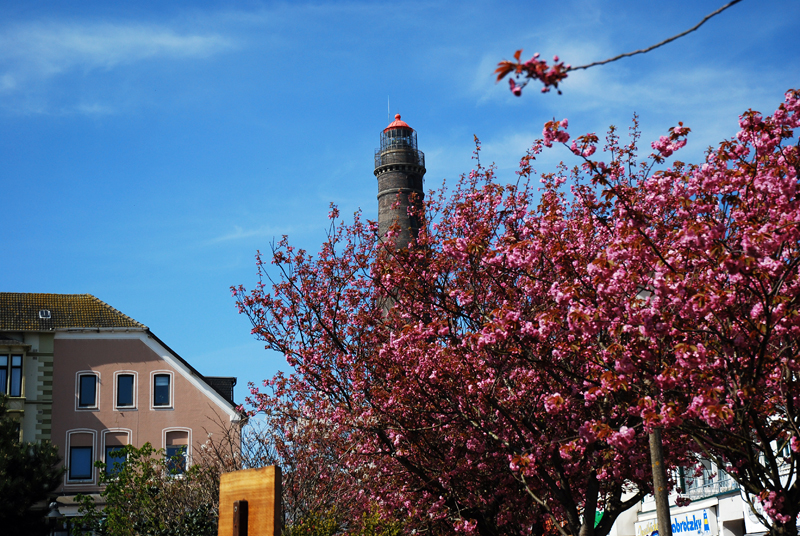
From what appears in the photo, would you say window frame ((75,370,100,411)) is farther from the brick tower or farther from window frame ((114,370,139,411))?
the brick tower

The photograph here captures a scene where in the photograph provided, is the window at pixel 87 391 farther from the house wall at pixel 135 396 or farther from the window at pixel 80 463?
the window at pixel 80 463

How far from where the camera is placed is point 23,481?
28.3m

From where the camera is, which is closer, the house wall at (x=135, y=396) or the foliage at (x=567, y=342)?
the foliage at (x=567, y=342)

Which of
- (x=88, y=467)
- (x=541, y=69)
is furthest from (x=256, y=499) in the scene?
(x=88, y=467)

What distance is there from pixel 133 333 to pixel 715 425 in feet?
115

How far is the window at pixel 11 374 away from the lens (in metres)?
39.1

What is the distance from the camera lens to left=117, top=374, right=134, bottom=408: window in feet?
133

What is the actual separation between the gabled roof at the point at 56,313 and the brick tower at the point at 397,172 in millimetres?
22554

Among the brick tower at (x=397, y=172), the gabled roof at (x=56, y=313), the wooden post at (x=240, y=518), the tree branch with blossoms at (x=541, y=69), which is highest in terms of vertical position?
the brick tower at (x=397, y=172)

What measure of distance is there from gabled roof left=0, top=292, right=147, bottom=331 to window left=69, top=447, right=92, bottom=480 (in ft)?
18.6

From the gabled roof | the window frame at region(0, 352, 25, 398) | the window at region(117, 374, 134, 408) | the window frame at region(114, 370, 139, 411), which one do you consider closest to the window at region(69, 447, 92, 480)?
the window frame at region(114, 370, 139, 411)

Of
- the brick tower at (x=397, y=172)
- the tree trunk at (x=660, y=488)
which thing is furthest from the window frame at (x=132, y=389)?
the tree trunk at (x=660, y=488)

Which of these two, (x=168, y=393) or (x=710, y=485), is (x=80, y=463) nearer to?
(x=168, y=393)

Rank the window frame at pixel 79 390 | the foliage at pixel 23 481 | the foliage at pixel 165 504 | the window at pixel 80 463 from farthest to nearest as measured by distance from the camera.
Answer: the window frame at pixel 79 390 < the window at pixel 80 463 < the foliage at pixel 23 481 < the foliage at pixel 165 504
